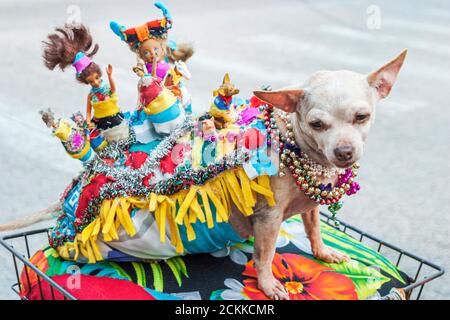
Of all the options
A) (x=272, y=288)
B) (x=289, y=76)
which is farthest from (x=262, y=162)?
(x=289, y=76)

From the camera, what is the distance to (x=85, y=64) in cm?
118

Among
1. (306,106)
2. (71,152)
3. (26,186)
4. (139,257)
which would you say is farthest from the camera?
(26,186)

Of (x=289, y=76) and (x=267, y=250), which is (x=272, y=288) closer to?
(x=267, y=250)

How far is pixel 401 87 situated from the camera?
135 inches

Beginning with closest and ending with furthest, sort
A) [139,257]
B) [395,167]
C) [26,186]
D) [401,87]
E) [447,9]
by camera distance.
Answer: [139,257] < [26,186] < [395,167] < [401,87] < [447,9]

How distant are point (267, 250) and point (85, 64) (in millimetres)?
546

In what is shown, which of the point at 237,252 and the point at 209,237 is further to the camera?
the point at 237,252

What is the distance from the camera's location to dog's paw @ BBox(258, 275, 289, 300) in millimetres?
1257

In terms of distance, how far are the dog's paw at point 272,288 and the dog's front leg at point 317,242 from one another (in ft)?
0.55

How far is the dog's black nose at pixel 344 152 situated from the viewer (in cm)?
102

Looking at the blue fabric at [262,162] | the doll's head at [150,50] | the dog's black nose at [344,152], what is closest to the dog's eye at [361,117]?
the dog's black nose at [344,152]
